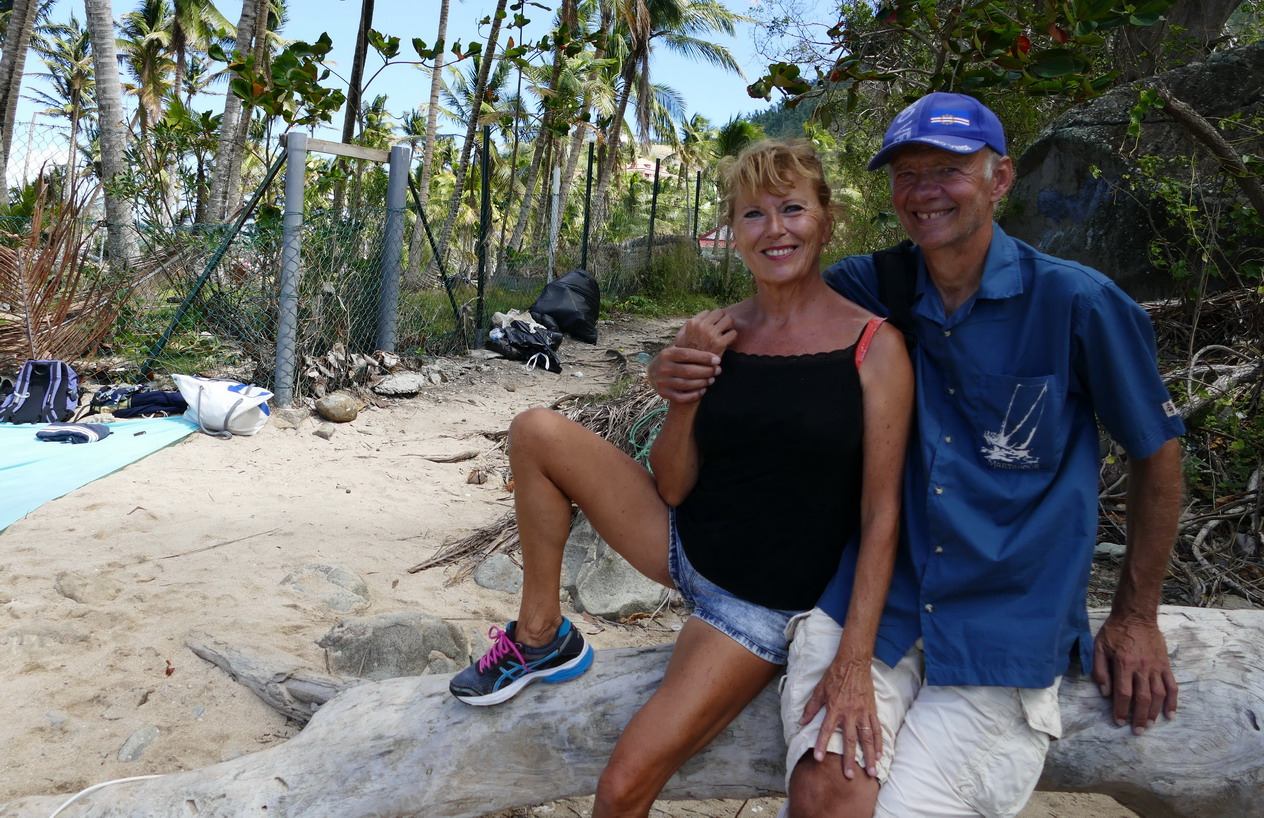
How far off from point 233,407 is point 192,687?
3.34 metres

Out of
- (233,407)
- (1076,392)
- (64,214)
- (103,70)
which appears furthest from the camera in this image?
(103,70)

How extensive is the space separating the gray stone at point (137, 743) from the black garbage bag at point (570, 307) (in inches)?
305

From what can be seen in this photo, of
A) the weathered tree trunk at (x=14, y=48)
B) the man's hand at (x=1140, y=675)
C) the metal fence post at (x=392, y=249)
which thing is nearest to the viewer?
the man's hand at (x=1140, y=675)

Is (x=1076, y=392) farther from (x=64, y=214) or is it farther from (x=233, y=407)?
(x=64, y=214)

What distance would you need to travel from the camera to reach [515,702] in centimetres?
221

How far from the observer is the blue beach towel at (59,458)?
463 centimetres

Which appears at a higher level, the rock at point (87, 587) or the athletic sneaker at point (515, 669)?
the athletic sneaker at point (515, 669)

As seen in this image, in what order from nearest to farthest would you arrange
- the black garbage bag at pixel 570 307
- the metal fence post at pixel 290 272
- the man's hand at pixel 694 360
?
the man's hand at pixel 694 360
the metal fence post at pixel 290 272
the black garbage bag at pixel 570 307

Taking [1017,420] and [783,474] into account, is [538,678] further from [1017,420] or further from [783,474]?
[1017,420]

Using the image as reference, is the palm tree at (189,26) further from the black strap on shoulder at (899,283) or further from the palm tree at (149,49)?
the black strap on shoulder at (899,283)

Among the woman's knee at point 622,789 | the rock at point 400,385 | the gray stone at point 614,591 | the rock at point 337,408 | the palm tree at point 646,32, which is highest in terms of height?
the palm tree at point 646,32

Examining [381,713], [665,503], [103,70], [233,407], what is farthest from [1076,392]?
[103,70]

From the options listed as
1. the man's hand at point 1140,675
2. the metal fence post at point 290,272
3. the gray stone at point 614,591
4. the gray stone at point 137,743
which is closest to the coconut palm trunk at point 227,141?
the metal fence post at point 290,272

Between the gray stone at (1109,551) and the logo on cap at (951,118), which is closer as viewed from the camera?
the logo on cap at (951,118)
